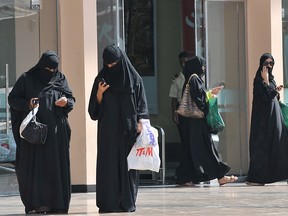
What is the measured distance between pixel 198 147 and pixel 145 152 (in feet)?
12.5

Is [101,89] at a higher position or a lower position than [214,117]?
higher

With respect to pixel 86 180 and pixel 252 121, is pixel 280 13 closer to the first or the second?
pixel 252 121

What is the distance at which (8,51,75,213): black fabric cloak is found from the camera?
10867 millimetres

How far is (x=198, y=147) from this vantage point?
1457 cm

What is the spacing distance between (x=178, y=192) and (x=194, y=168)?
75cm

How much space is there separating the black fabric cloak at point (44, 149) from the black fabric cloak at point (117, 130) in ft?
1.28

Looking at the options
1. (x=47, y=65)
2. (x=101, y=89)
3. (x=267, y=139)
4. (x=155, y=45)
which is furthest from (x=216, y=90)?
(x=47, y=65)

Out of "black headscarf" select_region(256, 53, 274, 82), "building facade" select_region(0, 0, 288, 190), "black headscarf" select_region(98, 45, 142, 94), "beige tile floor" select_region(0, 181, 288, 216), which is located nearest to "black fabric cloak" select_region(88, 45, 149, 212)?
"black headscarf" select_region(98, 45, 142, 94)

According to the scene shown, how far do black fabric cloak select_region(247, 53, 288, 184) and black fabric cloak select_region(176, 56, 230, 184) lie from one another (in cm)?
52

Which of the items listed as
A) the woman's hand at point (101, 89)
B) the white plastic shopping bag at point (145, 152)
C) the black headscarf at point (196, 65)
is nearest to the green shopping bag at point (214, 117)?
the black headscarf at point (196, 65)

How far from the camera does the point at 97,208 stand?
11.6m

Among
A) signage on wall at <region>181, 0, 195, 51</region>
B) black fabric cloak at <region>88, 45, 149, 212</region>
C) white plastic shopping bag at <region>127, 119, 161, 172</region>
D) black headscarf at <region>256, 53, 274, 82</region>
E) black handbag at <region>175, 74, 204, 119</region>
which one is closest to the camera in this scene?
white plastic shopping bag at <region>127, 119, 161, 172</region>

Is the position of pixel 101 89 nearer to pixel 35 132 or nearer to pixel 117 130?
pixel 117 130

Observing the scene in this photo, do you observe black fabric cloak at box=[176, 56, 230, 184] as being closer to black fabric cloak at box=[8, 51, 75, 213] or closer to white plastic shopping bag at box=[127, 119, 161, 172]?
white plastic shopping bag at box=[127, 119, 161, 172]
